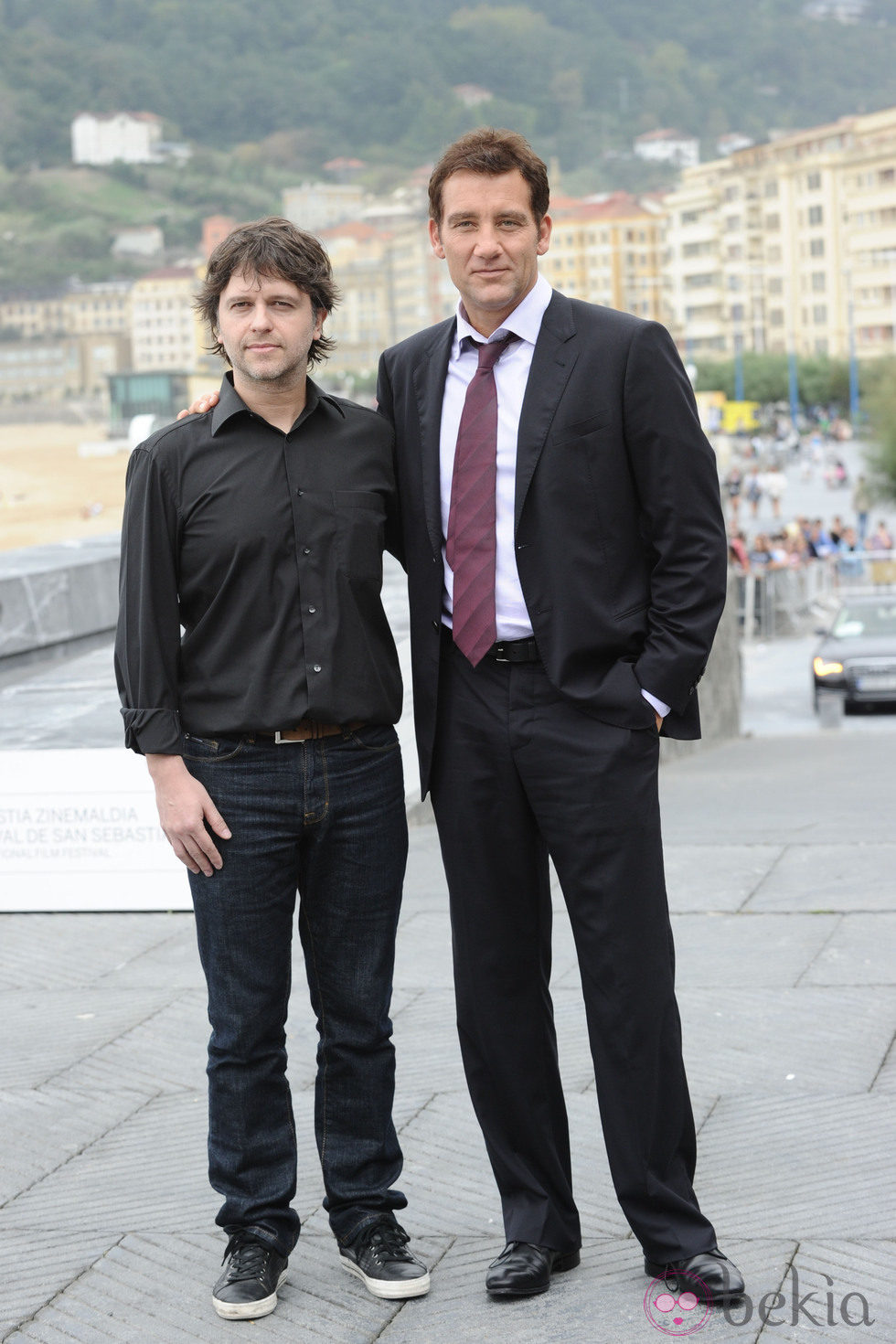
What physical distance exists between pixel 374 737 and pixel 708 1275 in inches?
39.7

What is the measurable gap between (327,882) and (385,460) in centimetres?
72

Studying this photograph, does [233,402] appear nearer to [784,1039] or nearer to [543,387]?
[543,387]

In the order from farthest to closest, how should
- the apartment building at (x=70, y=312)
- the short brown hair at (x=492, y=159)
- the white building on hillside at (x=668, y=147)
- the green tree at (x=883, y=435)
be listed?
1. the white building on hillside at (x=668, y=147)
2. the apartment building at (x=70, y=312)
3. the green tree at (x=883, y=435)
4. the short brown hair at (x=492, y=159)

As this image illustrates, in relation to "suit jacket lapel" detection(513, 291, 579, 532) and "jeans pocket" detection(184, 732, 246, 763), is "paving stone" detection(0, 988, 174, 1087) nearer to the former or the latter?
"jeans pocket" detection(184, 732, 246, 763)

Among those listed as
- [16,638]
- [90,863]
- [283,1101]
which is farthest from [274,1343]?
[16,638]

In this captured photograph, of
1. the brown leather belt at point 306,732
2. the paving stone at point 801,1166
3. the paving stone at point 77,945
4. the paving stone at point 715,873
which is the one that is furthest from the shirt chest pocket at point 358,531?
the paving stone at point 715,873

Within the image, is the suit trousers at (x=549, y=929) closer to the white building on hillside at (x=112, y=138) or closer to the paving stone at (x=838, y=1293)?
the paving stone at (x=838, y=1293)

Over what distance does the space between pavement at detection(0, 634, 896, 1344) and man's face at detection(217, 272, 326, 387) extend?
59.8 inches

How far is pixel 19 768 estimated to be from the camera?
531 cm

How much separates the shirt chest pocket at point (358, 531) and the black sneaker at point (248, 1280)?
1.11 m

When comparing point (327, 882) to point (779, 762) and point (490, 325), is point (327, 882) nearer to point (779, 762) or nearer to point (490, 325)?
point (490, 325)

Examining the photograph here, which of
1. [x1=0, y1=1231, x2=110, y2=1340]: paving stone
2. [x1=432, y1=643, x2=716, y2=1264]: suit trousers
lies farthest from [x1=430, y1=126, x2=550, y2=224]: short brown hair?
[x1=0, y1=1231, x2=110, y2=1340]: paving stone

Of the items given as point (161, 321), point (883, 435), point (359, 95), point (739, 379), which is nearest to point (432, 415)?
point (883, 435)

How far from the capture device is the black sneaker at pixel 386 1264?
8.89ft
